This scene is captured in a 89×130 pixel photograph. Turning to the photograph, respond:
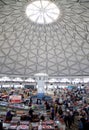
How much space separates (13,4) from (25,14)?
6.56 meters

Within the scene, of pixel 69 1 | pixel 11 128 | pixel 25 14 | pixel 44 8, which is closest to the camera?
pixel 11 128

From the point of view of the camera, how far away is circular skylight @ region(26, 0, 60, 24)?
150 ft

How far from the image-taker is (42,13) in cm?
4953

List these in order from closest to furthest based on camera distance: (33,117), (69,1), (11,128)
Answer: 1. (11,128)
2. (33,117)
3. (69,1)

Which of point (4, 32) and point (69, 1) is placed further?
point (4, 32)

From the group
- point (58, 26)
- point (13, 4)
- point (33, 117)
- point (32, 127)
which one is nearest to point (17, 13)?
point (13, 4)

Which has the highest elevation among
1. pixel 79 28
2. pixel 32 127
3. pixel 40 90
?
pixel 79 28

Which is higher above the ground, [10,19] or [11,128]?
[10,19]

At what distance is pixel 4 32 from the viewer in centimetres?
4991

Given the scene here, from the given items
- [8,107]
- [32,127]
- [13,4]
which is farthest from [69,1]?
[32,127]

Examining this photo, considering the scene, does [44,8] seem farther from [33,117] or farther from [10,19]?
[33,117]

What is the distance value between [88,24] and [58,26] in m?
7.28

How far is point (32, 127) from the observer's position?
1700 cm

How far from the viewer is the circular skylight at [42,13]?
45759 millimetres
